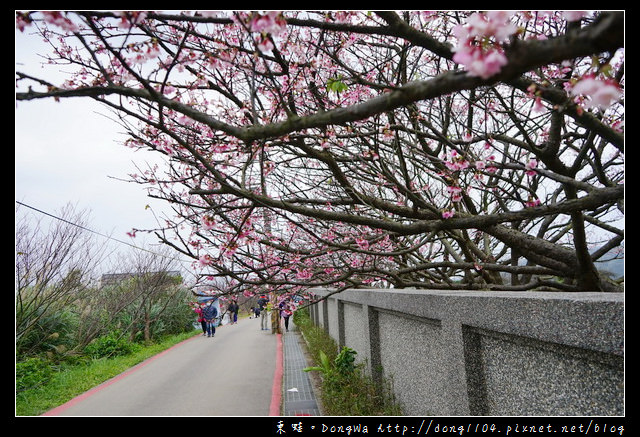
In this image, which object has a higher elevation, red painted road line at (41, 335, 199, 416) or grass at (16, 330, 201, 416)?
grass at (16, 330, 201, 416)

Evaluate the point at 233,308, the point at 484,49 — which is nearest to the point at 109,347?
the point at 233,308

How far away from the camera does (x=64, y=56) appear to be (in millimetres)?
4430

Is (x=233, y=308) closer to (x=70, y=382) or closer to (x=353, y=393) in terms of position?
(x=70, y=382)

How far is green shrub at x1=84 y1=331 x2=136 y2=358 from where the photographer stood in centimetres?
1263

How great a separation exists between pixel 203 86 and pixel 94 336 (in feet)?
39.0

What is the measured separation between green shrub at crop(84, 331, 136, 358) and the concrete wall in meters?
11.3

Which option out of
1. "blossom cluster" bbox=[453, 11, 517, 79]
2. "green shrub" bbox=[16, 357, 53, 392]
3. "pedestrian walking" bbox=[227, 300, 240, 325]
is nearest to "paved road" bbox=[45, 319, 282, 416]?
"green shrub" bbox=[16, 357, 53, 392]

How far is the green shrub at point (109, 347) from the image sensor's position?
41.4 feet

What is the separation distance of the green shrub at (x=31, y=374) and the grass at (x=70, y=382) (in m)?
0.14

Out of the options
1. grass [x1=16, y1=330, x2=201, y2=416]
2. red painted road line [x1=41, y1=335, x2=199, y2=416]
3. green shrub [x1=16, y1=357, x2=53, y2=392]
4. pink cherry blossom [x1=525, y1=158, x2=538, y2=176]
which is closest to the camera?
pink cherry blossom [x1=525, y1=158, x2=538, y2=176]

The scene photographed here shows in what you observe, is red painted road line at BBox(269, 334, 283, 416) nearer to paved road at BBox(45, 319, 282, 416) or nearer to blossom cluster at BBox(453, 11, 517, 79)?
paved road at BBox(45, 319, 282, 416)

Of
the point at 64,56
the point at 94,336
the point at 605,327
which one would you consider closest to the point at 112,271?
the point at 94,336

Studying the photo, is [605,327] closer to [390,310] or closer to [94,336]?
[390,310]

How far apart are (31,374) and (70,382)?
2.81 feet
